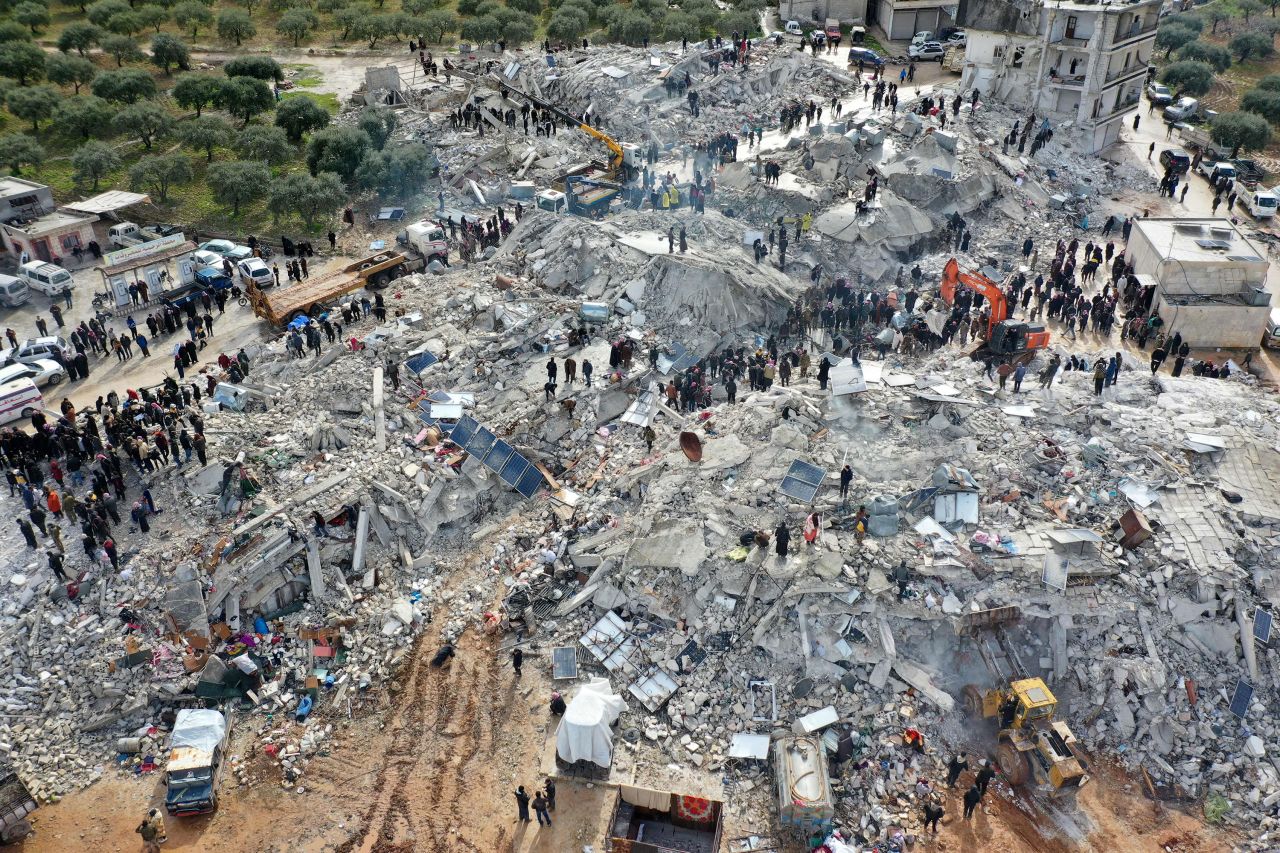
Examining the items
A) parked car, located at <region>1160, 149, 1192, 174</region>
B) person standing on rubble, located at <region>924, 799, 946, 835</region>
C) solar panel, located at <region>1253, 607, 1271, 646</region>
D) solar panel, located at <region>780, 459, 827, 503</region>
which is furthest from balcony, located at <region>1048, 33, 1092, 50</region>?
person standing on rubble, located at <region>924, 799, 946, 835</region>

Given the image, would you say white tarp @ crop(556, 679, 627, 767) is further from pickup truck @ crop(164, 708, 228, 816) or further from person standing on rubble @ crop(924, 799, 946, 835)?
pickup truck @ crop(164, 708, 228, 816)

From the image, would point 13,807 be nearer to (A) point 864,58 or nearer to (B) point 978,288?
(B) point 978,288

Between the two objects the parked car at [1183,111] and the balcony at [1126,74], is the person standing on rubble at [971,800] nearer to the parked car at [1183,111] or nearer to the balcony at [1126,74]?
the balcony at [1126,74]

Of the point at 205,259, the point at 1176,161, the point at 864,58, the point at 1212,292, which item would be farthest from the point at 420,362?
the point at 864,58

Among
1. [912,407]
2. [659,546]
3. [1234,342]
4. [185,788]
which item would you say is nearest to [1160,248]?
[1234,342]

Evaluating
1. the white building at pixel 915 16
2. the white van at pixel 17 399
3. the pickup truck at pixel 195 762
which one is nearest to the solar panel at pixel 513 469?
the pickup truck at pixel 195 762

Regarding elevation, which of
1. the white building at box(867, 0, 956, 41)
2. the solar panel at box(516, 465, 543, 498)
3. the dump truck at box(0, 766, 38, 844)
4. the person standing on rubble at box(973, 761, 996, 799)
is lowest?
the dump truck at box(0, 766, 38, 844)
